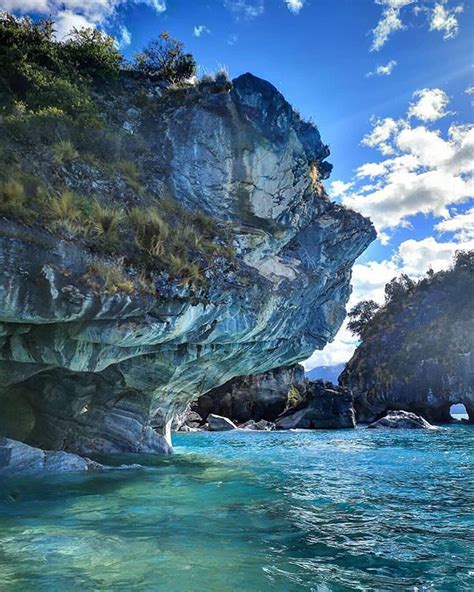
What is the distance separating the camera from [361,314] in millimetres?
91688

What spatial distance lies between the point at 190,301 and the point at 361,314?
81.2 m

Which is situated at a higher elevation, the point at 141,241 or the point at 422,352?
the point at 422,352

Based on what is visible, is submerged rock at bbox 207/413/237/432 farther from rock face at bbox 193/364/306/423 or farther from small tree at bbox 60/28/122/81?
small tree at bbox 60/28/122/81

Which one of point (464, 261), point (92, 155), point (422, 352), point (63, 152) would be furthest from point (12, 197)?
point (464, 261)

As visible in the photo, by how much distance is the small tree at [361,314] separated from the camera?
90.1m

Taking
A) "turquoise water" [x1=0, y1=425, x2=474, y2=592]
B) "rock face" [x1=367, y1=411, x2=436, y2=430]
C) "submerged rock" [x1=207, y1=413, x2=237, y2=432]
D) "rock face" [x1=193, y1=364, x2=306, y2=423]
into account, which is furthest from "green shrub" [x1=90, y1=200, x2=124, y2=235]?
"rock face" [x1=193, y1=364, x2=306, y2=423]

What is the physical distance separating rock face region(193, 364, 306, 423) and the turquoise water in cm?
5076

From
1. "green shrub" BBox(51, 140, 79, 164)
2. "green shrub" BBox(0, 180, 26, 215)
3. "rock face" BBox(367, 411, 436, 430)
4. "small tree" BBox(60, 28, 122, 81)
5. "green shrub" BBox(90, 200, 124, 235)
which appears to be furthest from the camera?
"rock face" BBox(367, 411, 436, 430)

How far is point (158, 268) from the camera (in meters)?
14.6

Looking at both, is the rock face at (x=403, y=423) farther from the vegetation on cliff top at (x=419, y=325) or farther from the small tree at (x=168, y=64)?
the small tree at (x=168, y=64)

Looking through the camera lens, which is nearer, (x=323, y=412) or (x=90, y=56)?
(x=90, y=56)

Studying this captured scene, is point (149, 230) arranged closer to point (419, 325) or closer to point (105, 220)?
point (105, 220)

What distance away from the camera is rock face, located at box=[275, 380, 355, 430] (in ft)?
182

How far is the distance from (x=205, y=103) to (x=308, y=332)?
14.1 metres
